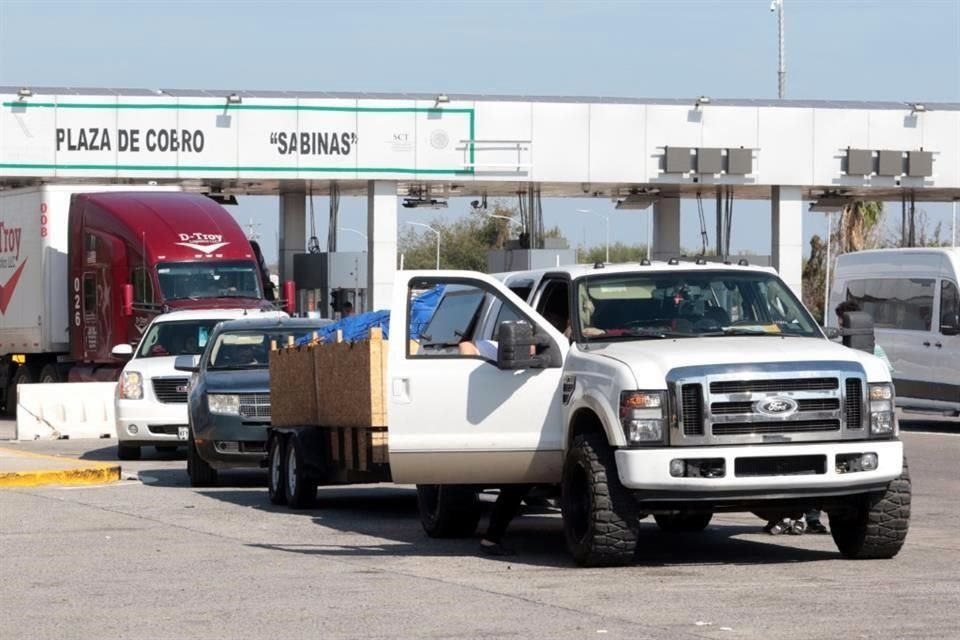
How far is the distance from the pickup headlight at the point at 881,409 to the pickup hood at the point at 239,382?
28.4 feet

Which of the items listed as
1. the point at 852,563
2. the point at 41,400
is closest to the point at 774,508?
the point at 852,563

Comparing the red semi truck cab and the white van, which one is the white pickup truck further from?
the red semi truck cab

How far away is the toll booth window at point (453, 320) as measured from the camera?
1426 cm

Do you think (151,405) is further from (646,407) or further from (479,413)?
(646,407)

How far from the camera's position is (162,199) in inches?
1237

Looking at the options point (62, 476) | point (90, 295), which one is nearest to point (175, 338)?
point (62, 476)

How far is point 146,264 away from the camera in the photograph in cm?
3008

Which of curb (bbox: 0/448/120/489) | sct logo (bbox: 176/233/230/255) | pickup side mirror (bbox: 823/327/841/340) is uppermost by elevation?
sct logo (bbox: 176/233/230/255)

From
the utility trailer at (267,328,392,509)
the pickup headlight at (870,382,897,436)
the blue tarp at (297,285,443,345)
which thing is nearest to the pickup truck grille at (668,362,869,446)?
the pickup headlight at (870,382,897,436)

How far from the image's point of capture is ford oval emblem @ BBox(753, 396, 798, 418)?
38.4ft

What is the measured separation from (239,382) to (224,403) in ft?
0.95

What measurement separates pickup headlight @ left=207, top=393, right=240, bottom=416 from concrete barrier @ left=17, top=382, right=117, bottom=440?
10.8 meters

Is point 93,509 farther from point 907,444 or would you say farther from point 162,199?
point 162,199

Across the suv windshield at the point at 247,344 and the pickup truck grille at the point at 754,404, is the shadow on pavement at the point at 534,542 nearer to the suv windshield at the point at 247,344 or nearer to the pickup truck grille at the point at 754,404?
the pickup truck grille at the point at 754,404
